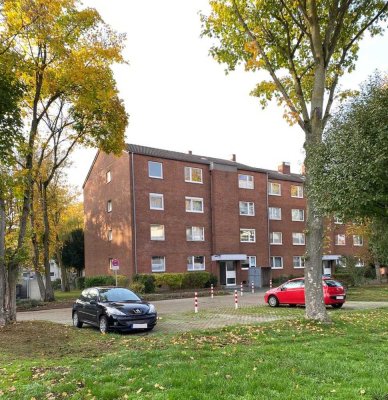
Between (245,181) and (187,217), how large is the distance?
817 cm

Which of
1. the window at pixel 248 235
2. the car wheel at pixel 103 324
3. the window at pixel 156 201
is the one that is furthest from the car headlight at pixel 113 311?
the window at pixel 248 235

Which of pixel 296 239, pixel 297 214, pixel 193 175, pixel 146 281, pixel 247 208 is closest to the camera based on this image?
pixel 146 281

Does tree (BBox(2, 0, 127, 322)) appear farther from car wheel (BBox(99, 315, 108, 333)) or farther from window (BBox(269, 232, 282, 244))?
window (BBox(269, 232, 282, 244))

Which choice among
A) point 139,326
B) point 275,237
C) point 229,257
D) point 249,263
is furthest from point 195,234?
point 139,326

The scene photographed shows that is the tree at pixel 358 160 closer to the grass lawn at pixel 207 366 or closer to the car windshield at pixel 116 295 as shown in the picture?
the grass lawn at pixel 207 366

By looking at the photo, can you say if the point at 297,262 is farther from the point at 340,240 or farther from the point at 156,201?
the point at 156,201

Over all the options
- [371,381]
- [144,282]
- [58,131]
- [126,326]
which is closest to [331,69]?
[126,326]

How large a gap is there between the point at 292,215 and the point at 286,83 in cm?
3313

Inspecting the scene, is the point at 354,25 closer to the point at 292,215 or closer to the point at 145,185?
the point at 145,185

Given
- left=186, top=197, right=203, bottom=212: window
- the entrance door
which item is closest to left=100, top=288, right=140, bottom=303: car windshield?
left=186, top=197, right=203, bottom=212: window

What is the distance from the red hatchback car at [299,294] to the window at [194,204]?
17.4m

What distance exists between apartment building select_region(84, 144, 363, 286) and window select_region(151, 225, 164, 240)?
0.26 feet

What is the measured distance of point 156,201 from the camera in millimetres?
36938

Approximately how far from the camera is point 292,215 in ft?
159
